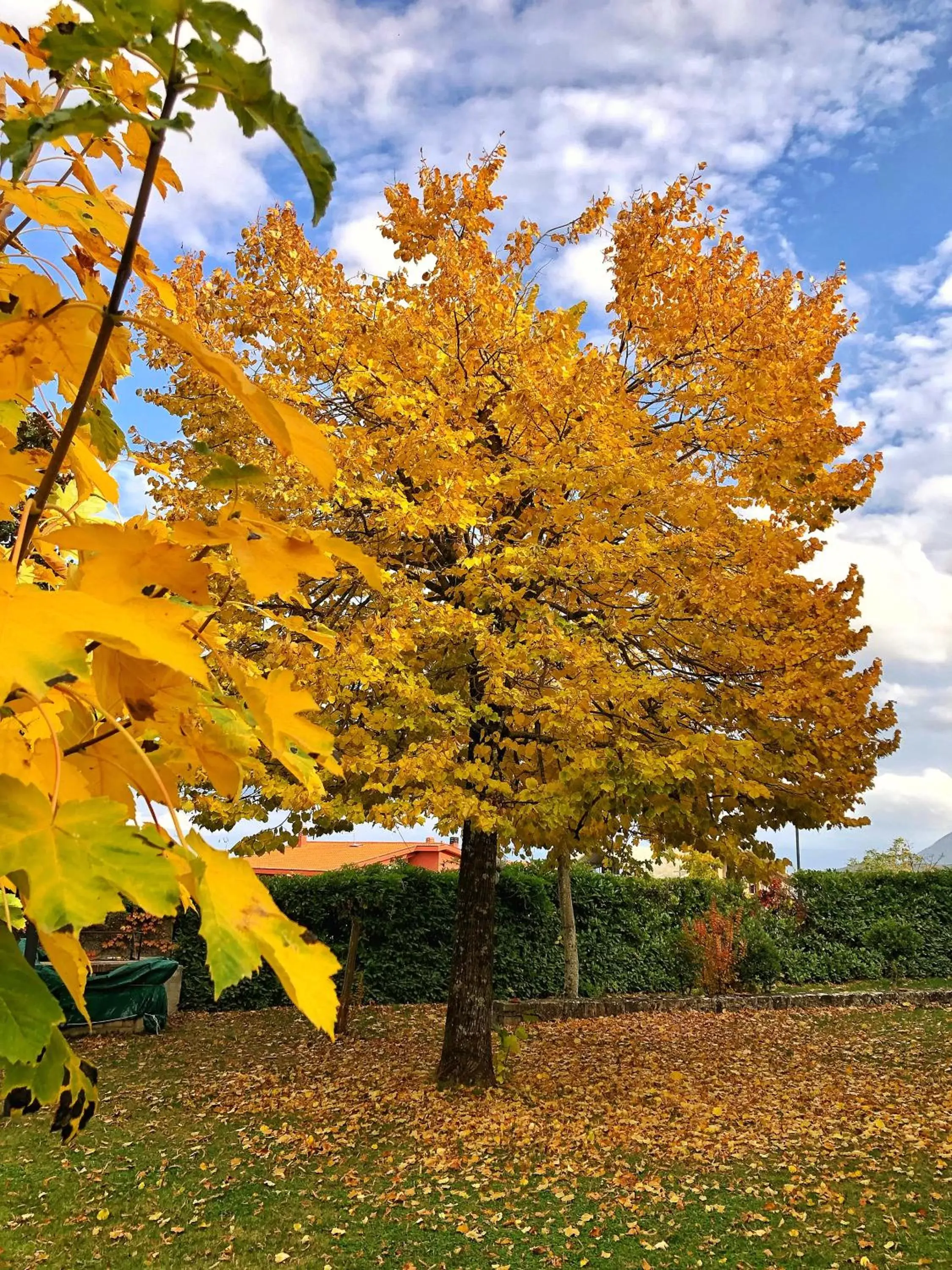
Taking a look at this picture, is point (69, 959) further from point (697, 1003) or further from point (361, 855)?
point (361, 855)

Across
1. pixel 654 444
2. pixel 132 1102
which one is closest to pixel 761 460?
pixel 654 444

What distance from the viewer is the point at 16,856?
50 centimetres

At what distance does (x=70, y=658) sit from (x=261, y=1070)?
9.07 metres

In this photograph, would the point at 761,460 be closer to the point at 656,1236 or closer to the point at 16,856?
the point at 656,1236

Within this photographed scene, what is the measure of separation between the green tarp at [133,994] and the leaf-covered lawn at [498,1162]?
0.80 metres

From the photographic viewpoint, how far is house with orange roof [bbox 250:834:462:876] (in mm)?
20547

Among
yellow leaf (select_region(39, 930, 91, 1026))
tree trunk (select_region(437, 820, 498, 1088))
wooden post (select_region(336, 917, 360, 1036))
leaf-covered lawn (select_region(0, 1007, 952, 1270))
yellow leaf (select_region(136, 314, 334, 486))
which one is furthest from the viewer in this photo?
wooden post (select_region(336, 917, 360, 1036))

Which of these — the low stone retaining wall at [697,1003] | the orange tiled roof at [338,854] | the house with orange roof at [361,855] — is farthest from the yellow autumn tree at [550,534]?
the house with orange roof at [361,855]

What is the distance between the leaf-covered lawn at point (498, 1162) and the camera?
4512 mm

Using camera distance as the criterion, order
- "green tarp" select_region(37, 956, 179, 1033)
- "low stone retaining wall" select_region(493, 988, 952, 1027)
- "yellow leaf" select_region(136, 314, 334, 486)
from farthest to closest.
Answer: "low stone retaining wall" select_region(493, 988, 952, 1027) < "green tarp" select_region(37, 956, 179, 1033) < "yellow leaf" select_region(136, 314, 334, 486)

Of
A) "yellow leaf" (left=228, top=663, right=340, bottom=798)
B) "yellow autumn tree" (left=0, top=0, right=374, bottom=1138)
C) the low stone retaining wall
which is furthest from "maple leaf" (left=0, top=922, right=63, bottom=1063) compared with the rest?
the low stone retaining wall

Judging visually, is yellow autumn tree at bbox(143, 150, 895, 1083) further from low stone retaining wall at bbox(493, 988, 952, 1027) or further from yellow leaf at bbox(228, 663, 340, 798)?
yellow leaf at bbox(228, 663, 340, 798)

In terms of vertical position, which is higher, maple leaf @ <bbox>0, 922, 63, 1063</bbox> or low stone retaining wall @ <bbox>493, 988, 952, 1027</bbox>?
maple leaf @ <bbox>0, 922, 63, 1063</bbox>

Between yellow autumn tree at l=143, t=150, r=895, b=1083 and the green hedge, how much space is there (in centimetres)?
446
